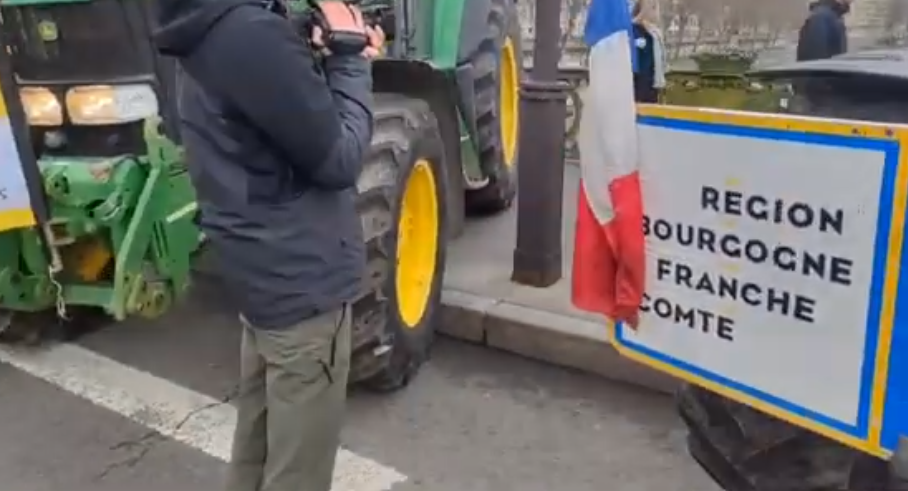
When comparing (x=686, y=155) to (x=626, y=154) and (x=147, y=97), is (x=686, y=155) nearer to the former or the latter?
(x=626, y=154)

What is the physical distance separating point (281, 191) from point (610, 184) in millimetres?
827

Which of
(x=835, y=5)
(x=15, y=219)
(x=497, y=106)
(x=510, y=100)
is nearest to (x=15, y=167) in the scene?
(x=15, y=219)

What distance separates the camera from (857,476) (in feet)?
8.19

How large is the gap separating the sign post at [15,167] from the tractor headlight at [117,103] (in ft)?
0.87

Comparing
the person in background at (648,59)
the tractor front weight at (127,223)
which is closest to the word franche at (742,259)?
the tractor front weight at (127,223)

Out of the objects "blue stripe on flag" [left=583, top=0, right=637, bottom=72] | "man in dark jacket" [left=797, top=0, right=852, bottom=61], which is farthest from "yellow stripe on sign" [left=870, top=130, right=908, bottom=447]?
"man in dark jacket" [left=797, top=0, right=852, bottom=61]

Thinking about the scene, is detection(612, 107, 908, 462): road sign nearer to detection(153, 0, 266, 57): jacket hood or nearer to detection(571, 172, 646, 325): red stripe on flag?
detection(571, 172, 646, 325): red stripe on flag

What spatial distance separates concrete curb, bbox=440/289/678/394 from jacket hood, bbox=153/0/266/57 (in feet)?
9.29

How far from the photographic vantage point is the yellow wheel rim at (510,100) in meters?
7.68

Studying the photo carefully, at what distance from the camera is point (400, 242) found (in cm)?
493

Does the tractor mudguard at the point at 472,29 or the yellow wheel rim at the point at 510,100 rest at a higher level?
the tractor mudguard at the point at 472,29

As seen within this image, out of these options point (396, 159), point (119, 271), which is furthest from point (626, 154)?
point (119, 271)

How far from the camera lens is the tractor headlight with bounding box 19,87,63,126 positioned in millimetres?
4473

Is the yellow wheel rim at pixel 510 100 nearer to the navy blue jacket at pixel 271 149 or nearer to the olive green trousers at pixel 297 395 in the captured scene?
the olive green trousers at pixel 297 395
